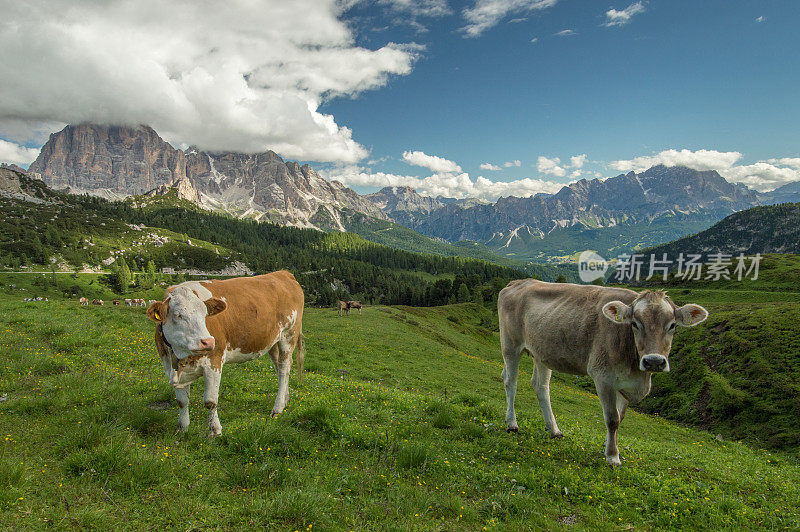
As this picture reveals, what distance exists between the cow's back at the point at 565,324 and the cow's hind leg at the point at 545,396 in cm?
85

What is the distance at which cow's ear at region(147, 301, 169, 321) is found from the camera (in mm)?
7656

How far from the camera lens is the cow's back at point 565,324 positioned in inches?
337

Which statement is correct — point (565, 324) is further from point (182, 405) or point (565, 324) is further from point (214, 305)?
point (182, 405)

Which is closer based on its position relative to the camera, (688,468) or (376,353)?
(688,468)

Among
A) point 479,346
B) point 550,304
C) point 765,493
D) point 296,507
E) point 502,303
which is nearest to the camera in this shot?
point 296,507

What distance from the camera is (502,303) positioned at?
454 inches

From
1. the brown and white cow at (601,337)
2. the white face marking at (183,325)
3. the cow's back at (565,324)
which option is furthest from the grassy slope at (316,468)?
the cow's back at (565,324)

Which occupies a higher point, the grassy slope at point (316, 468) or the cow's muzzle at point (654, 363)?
the cow's muzzle at point (654, 363)

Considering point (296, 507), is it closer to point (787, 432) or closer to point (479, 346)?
point (787, 432)

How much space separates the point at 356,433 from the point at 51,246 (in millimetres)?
238766

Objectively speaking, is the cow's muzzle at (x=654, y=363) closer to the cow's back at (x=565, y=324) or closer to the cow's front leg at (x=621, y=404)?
the cow's back at (x=565, y=324)

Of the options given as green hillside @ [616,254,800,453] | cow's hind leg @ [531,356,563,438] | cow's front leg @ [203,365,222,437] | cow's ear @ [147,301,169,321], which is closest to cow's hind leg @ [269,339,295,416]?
cow's front leg @ [203,365,222,437]

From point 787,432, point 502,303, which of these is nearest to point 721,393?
point 787,432

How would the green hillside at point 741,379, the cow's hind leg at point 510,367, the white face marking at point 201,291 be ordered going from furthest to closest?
the green hillside at point 741,379, the cow's hind leg at point 510,367, the white face marking at point 201,291
